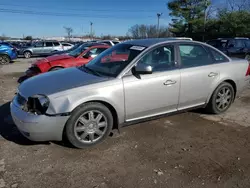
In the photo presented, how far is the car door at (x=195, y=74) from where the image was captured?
4.25m

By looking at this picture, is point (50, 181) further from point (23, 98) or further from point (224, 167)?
point (224, 167)

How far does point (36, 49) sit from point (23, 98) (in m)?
21.1

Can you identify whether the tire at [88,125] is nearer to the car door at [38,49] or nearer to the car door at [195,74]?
the car door at [195,74]

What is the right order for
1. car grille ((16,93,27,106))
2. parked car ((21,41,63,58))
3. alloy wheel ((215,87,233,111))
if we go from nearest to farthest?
car grille ((16,93,27,106)), alloy wheel ((215,87,233,111)), parked car ((21,41,63,58))

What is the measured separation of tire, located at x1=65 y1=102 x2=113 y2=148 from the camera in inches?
134

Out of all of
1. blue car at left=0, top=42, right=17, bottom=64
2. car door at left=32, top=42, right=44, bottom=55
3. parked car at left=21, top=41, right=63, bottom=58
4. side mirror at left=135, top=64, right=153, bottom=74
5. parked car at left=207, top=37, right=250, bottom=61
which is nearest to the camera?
side mirror at left=135, top=64, right=153, bottom=74

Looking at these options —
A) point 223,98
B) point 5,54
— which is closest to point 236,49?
point 223,98

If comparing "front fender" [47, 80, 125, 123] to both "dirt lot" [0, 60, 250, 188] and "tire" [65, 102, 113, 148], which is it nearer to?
"tire" [65, 102, 113, 148]

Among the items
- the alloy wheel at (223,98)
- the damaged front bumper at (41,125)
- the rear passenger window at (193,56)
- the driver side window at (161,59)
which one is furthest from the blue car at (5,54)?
the alloy wheel at (223,98)

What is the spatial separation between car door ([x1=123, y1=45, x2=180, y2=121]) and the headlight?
118 cm

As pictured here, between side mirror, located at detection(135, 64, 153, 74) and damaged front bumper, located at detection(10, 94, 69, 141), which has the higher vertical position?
side mirror, located at detection(135, 64, 153, 74)

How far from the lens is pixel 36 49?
2295cm

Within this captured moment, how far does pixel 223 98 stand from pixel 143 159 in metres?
2.54

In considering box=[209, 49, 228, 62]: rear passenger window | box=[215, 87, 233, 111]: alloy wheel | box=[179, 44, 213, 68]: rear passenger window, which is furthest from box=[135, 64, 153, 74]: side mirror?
box=[215, 87, 233, 111]: alloy wheel
